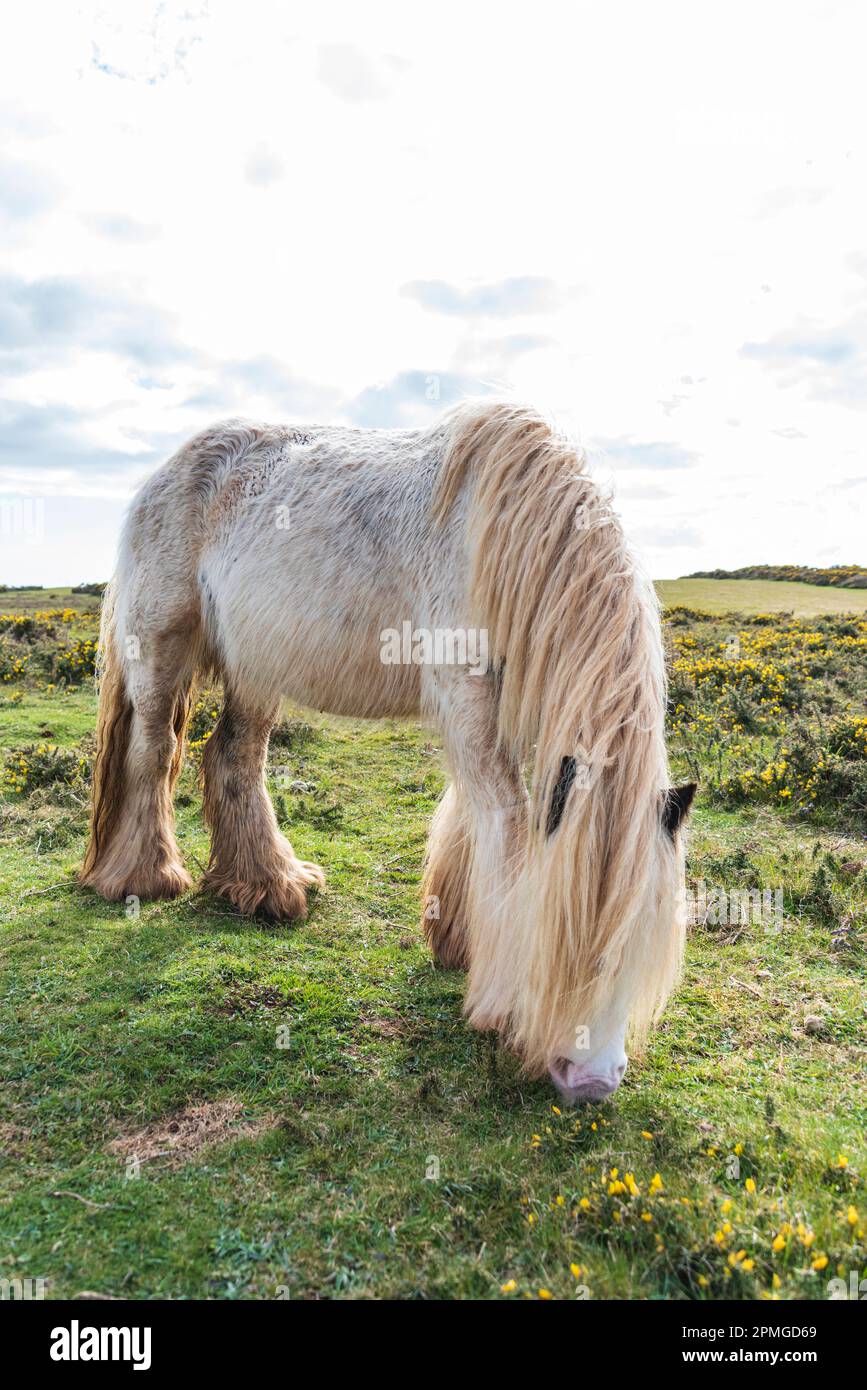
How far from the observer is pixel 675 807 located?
2811 millimetres

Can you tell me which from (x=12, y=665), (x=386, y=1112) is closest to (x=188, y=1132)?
(x=386, y=1112)

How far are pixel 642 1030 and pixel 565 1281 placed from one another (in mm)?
1011

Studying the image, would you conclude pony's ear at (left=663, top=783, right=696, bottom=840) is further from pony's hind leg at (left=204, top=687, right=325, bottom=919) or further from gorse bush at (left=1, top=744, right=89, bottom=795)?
gorse bush at (left=1, top=744, right=89, bottom=795)

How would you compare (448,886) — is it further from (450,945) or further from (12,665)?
(12,665)

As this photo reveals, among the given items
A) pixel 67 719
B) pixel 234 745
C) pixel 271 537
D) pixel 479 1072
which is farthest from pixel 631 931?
pixel 67 719

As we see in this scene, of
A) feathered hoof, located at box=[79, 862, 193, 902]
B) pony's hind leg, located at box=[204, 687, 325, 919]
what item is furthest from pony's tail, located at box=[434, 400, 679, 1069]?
feathered hoof, located at box=[79, 862, 193, 902]

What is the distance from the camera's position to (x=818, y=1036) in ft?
11.7

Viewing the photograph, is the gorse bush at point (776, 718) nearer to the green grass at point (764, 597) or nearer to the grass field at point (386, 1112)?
the grass field at point (386, 1112)

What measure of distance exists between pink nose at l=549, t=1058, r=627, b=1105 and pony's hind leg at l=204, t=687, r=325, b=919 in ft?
7.33

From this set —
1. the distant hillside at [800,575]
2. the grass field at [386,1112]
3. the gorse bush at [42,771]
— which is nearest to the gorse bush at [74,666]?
the gorse bush at [42,771]

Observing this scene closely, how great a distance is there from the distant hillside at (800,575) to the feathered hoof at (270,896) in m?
28.4

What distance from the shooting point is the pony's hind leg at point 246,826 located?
478 cm

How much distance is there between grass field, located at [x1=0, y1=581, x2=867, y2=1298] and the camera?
225 centimetres
